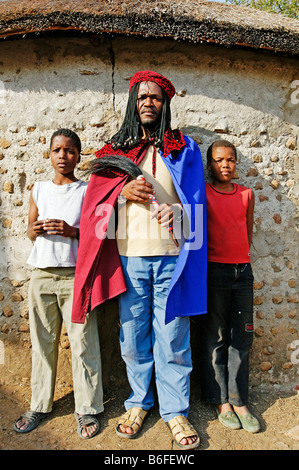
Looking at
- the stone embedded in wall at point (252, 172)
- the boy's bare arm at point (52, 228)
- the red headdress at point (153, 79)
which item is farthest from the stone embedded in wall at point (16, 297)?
the stone embedded in wall at point (252, 172)

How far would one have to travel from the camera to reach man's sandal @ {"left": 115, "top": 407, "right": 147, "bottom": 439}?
233 centimetres

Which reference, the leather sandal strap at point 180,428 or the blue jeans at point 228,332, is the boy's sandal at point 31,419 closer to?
the leather sandal strap at point 180,428

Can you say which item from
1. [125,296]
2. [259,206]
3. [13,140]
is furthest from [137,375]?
[13,140]

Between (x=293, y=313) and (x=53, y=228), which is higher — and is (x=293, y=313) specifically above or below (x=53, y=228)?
below

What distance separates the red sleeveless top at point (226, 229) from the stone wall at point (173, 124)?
0.39m

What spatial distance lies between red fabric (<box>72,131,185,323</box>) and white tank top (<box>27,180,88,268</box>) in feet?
0.42

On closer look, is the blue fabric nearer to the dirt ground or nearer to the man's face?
the man's face

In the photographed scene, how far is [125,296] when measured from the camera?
246 cm

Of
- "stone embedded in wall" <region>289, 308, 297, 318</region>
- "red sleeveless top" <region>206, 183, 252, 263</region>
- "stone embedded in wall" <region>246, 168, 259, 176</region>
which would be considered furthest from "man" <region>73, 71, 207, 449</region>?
"stone embedded in wall" <region>289, 308, 297, 318</region>

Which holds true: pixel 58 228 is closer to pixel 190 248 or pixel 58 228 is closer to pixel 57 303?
pixel 57 303

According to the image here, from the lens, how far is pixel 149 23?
2.69m

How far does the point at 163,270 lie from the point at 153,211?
0.41 meters

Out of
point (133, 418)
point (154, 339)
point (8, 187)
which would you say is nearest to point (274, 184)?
point (154, 339)

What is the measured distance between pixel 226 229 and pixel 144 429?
152 centimetres
